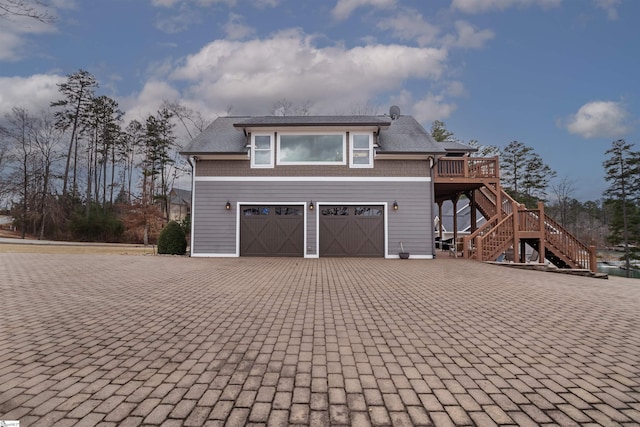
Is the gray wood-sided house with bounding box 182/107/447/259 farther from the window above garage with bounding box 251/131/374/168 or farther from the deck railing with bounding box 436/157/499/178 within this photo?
the deck railing with bounding box 436/157/499/178

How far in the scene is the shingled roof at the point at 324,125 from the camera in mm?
11828

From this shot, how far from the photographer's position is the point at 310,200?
40.1 feet

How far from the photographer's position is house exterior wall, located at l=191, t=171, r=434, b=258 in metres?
12.1

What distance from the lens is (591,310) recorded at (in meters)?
4.64

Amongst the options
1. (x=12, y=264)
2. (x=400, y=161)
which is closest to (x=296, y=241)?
(x=400, y=161)

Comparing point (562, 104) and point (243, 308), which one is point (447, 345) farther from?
point (562, 104)

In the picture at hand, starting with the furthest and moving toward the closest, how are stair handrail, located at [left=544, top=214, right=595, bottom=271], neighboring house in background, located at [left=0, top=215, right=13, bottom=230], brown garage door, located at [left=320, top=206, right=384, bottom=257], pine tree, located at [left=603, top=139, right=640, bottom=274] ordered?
neighboring house in background, located at [left=0, top=215, right=13, bottom=230]
pine tree, located at [left=603, top=139, right=640, bottom=274]
brown garage door, located at [left=320, top=206, right=384, bottom=257]
stair handrail, located at [left=544, top=214, right=595, bottom=271]

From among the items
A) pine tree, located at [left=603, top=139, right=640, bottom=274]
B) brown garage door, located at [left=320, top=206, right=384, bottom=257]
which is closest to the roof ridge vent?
brown garage door, located at [left=320, top=206, right=384, bottom=257]

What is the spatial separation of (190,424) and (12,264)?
11.6 m

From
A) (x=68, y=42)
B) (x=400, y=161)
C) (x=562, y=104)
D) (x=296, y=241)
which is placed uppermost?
(x=562, y=104)

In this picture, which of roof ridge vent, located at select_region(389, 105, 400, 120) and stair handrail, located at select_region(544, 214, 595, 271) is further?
roof ridge vent, located at select_region(389, 105, 400, 120)

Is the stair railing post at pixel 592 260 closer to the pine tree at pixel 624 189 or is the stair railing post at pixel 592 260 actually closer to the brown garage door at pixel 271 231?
the brown garage door at pixel 271 231

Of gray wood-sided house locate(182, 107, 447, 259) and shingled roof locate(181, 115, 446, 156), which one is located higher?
shingled roof locate(181, 115, 446, 156)

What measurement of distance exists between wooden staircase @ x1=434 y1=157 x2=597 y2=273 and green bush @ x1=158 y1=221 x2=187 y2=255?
11729mm
